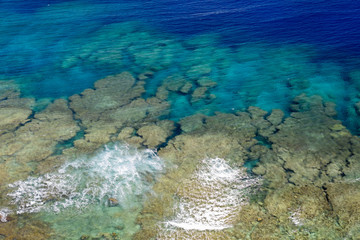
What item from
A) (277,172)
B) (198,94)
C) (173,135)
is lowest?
(277,172)

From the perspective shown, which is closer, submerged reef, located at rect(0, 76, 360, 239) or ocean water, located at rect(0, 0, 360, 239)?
submerged reef, located at rect(0, 76, 360, 239)

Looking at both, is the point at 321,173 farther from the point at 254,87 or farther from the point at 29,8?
the point at 29,8

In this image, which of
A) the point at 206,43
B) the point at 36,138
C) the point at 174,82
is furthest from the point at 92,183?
the point at 206,43

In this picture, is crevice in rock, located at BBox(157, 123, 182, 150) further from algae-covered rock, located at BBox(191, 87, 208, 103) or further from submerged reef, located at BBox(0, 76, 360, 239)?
algae-covered rock, located at BBox(191, 87, 208, 103)

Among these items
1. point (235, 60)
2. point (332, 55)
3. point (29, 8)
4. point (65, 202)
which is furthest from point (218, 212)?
point (29, 8)

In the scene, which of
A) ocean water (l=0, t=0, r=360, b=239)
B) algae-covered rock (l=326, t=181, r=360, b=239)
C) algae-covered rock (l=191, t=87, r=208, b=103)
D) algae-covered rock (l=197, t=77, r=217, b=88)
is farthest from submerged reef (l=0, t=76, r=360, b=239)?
algae-covered rock (l=197, t=77, r=217, b=88)

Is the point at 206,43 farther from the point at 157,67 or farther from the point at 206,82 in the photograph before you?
the point at 206,82

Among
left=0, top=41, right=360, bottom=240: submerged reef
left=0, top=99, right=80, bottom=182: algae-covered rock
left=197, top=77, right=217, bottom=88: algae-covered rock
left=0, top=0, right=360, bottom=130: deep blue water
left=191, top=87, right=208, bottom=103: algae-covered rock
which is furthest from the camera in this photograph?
left=197, top=77, right=217, bottom=88: algae-covered rock
